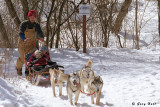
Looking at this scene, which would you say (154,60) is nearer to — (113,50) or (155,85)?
(113,50)

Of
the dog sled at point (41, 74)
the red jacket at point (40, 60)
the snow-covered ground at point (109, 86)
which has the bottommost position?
the snow-covered ground at point (109, 86)

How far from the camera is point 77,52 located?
30.4 feet

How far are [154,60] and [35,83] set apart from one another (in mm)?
4584

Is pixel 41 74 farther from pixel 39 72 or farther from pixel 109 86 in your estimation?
pixel 109 86

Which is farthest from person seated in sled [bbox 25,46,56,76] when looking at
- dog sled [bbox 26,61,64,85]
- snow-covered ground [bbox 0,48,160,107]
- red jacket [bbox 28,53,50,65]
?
snow-covered ground [bbox 0,48,160,107]

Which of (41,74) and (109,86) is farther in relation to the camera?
(109,86)

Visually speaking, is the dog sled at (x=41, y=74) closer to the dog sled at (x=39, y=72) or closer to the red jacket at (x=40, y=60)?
the dog sled at (x=39, y=72)

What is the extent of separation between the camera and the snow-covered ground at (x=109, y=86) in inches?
156

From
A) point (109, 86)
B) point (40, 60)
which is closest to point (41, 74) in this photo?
point (40, 60)

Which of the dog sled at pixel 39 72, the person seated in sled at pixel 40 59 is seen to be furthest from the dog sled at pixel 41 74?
the person seated in sled at pixel 40 59

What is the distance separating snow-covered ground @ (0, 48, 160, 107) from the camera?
396 centimetres

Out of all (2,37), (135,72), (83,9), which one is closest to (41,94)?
(135,72)

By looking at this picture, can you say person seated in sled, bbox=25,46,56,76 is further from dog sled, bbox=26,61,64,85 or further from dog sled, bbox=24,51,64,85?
dog sled, bbox=26,61,64,85

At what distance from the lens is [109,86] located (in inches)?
203
